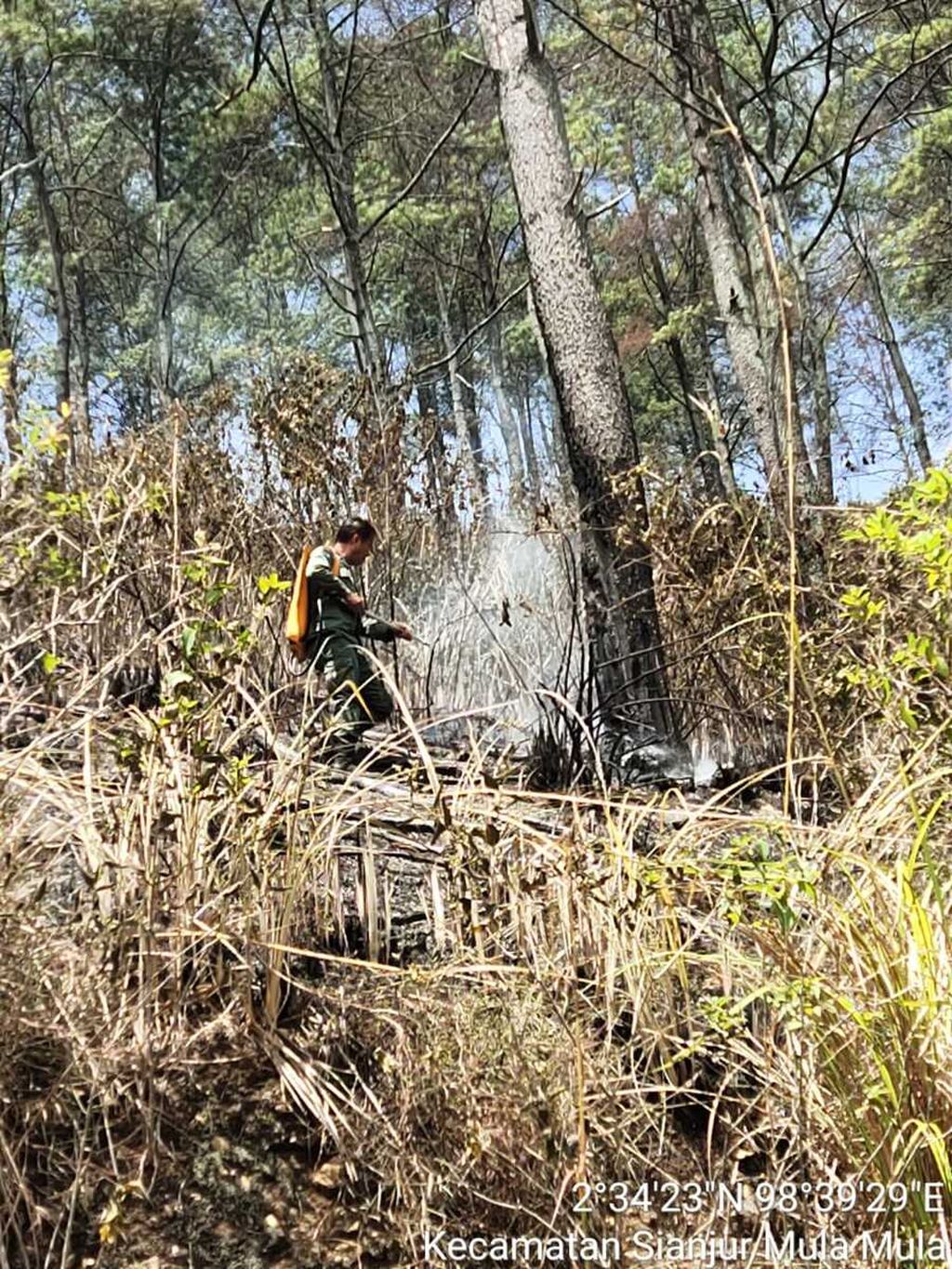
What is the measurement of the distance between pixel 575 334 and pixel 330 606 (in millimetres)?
1822

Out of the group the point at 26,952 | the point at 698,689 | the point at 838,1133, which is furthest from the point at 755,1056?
the point at 698,689

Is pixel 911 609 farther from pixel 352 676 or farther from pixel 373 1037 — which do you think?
pixel 352 676

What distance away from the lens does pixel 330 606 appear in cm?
473

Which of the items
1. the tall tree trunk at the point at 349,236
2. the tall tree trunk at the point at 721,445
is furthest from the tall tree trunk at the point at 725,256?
the tall tree trunk at the point at 349,236

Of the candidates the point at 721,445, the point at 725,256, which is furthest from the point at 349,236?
the point at 721,445

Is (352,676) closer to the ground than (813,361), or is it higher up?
closer to the ground

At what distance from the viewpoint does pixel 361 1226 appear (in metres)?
1.91

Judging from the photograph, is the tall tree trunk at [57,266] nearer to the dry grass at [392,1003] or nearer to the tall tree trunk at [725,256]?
the tall tree trunk at [725,256]

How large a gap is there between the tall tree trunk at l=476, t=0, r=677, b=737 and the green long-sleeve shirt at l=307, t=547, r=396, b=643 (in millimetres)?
985

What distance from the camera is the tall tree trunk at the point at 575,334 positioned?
4.76 metres

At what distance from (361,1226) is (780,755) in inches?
114

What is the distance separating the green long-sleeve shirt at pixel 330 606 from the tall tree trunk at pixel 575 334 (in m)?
0.99

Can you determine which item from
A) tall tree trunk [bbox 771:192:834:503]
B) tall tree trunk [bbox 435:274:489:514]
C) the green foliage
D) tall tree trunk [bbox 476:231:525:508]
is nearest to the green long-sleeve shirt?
tall tree trunk [bbox 435:274:489:514]

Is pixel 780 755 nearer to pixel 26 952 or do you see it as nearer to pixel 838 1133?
pixel 838 1133
